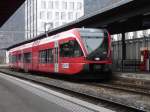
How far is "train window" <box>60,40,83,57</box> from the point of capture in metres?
24.0

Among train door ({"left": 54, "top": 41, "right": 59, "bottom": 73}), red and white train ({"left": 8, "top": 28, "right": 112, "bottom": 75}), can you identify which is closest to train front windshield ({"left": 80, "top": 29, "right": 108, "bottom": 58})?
red and white train ({"left": 8, "top": 28, "right": 112, "bottom": 75})

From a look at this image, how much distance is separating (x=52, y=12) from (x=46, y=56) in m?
98.0

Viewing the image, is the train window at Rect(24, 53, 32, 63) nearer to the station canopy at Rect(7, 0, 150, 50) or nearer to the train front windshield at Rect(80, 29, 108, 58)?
the station canopy at Rect(7, 0, 150, 50)

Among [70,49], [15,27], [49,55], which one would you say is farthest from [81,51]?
[15,27]

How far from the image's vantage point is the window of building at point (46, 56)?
29672 mm

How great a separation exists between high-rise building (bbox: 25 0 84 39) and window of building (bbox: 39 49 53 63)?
298 ft

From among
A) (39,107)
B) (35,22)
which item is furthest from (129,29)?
(35,22)

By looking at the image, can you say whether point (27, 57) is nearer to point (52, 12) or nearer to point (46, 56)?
point (46, 56)

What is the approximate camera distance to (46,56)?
31.3 meters

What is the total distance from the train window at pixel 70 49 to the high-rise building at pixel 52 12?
322ft

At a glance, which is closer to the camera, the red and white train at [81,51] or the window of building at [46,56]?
the red and white train at [81,51]

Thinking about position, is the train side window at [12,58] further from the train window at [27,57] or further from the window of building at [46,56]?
the window of building at [46,56]

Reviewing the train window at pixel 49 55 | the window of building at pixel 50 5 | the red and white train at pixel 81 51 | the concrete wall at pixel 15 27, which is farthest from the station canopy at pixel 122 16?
the concrete wall at pixel 15 27

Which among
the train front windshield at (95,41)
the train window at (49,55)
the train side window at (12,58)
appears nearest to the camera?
the train front windshield at (95,41)
